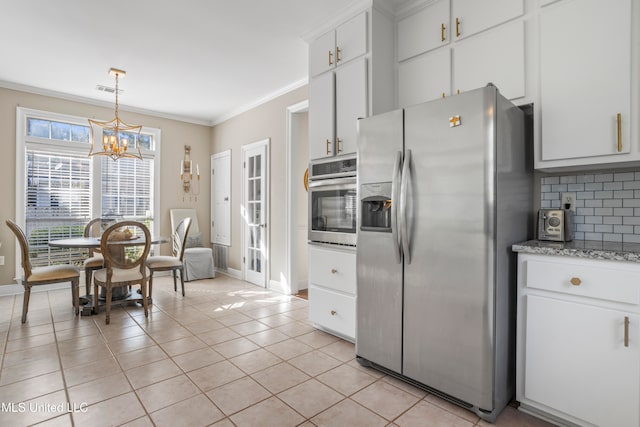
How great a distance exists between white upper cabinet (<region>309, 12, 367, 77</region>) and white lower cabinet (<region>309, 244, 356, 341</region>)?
1619 millimetres

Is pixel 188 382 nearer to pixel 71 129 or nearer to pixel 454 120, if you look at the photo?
pixel 454 120

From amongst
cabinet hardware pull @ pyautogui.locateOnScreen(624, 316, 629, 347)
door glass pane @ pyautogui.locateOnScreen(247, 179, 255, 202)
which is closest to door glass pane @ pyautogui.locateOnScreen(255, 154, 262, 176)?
door glass pane @ pyautogui.locateOnScreen(247, 179, 255, 202)

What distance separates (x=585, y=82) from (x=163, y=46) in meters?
3.57

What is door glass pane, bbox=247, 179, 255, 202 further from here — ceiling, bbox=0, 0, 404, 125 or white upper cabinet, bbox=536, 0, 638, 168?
white upper cabinet, bbox=536, 0, 638, 168

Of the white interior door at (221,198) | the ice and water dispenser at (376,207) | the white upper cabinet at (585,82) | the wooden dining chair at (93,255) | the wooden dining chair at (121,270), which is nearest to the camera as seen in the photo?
the white upper cabinet at (585,82)

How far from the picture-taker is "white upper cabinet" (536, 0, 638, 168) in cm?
175

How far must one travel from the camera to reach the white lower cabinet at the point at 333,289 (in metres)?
2.74

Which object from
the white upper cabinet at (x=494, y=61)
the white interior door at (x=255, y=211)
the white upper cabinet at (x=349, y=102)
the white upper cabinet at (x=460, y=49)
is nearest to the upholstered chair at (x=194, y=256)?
the white interior door at (x=255, y=211)

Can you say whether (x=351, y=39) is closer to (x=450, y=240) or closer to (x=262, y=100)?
(x=450, y=240)

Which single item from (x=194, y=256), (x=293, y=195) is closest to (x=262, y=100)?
(x=293, y=195)

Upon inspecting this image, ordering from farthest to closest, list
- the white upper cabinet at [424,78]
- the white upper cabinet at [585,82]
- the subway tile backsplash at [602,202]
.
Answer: the white upper cabinet at [424,78] < the subway tile backsplash at [602,202] < the white upper cabinet at [585,82]

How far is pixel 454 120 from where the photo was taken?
1880 millimetres

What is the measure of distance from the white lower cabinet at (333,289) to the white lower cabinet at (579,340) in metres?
1.22

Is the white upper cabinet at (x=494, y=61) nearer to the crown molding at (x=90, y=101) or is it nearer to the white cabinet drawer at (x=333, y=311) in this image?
the white cabinet drawer at (x=333, y=311)
